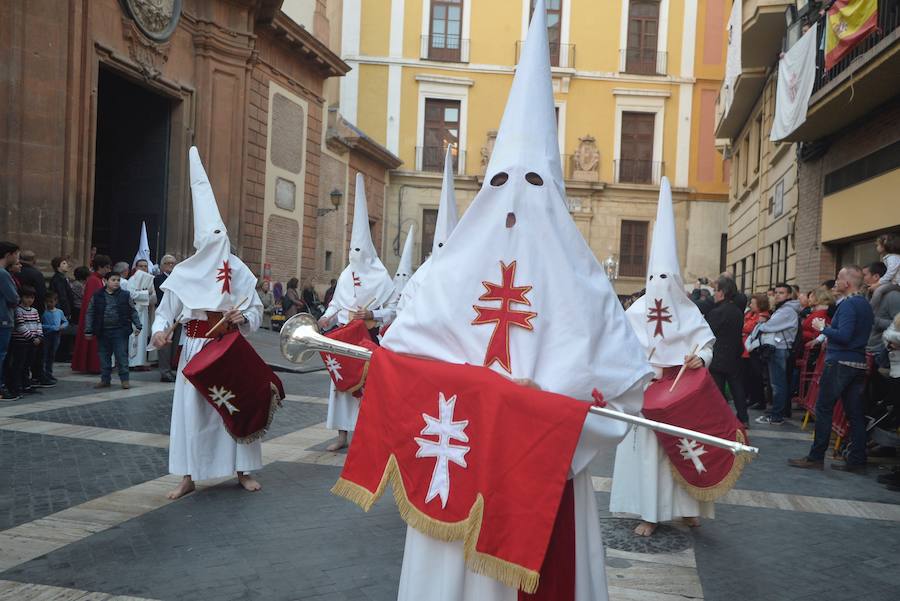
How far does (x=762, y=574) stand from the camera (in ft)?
15.9

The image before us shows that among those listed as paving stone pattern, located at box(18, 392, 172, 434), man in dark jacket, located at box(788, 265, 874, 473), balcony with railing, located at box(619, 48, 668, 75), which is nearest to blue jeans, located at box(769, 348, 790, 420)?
man in dark jacket, located at box(788, 265, 874, 473)

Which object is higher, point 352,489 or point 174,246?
point 174,246

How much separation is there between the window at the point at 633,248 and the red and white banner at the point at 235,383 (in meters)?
31.8

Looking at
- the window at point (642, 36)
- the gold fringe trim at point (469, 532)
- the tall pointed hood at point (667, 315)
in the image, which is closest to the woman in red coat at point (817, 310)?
the tall pointed hood at point (667, 315)

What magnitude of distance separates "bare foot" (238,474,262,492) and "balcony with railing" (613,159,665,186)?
107 feet

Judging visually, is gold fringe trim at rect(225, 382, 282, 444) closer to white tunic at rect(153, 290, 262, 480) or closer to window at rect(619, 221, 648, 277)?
white tunic at rect(153, 290, 262, 480)

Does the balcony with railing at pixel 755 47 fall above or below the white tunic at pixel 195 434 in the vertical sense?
above

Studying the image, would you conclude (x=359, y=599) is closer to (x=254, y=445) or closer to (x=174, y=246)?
(x=254, y=445)

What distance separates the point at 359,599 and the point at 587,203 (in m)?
33.4

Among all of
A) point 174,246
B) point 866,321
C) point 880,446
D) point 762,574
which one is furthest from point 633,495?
point 174,246

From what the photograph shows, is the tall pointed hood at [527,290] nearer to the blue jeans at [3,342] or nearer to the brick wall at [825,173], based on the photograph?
the blue jeans at [3,342]

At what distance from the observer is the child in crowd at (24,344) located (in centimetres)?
995

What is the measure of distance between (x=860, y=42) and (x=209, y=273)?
35.1ft

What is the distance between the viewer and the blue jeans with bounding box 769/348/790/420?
10967mm
